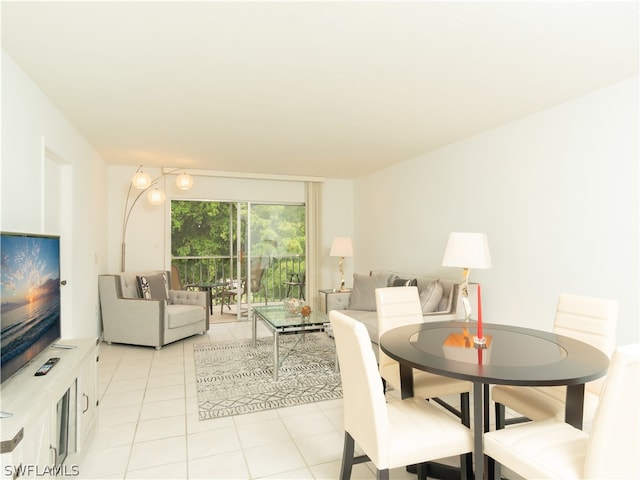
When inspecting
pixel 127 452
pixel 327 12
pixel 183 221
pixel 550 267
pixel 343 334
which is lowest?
pixel 127 452

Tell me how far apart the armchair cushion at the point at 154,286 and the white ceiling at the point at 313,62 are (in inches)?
74.5

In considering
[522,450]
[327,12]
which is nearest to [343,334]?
[522,450]

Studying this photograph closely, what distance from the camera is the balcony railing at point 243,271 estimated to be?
20.1 ft

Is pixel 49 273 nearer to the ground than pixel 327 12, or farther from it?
nearer to the ground

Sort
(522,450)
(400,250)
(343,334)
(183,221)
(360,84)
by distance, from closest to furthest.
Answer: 1. (522,450)
2. (343,334)
3. (360,84)
4. (400,250)
5. (183,221)

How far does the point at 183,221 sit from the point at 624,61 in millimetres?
5549

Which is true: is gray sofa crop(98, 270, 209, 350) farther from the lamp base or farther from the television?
the lamp base

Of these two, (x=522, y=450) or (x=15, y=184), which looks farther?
(x=15, y=184)

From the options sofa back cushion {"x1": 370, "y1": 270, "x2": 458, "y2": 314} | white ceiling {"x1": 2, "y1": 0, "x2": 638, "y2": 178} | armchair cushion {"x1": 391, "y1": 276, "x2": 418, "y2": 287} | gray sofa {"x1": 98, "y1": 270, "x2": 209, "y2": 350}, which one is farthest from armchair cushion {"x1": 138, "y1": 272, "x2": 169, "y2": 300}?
sofa back cushion {"x1": 370, "y1": 270, "x2": 458, "y2": 314}

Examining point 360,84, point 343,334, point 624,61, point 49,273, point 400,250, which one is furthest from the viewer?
point 400,250

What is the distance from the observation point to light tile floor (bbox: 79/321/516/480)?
2.12 metres

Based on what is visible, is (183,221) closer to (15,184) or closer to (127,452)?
(15,184)

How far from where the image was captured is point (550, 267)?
3244 millimetres

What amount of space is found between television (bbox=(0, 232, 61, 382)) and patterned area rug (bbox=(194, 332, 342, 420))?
126cm
